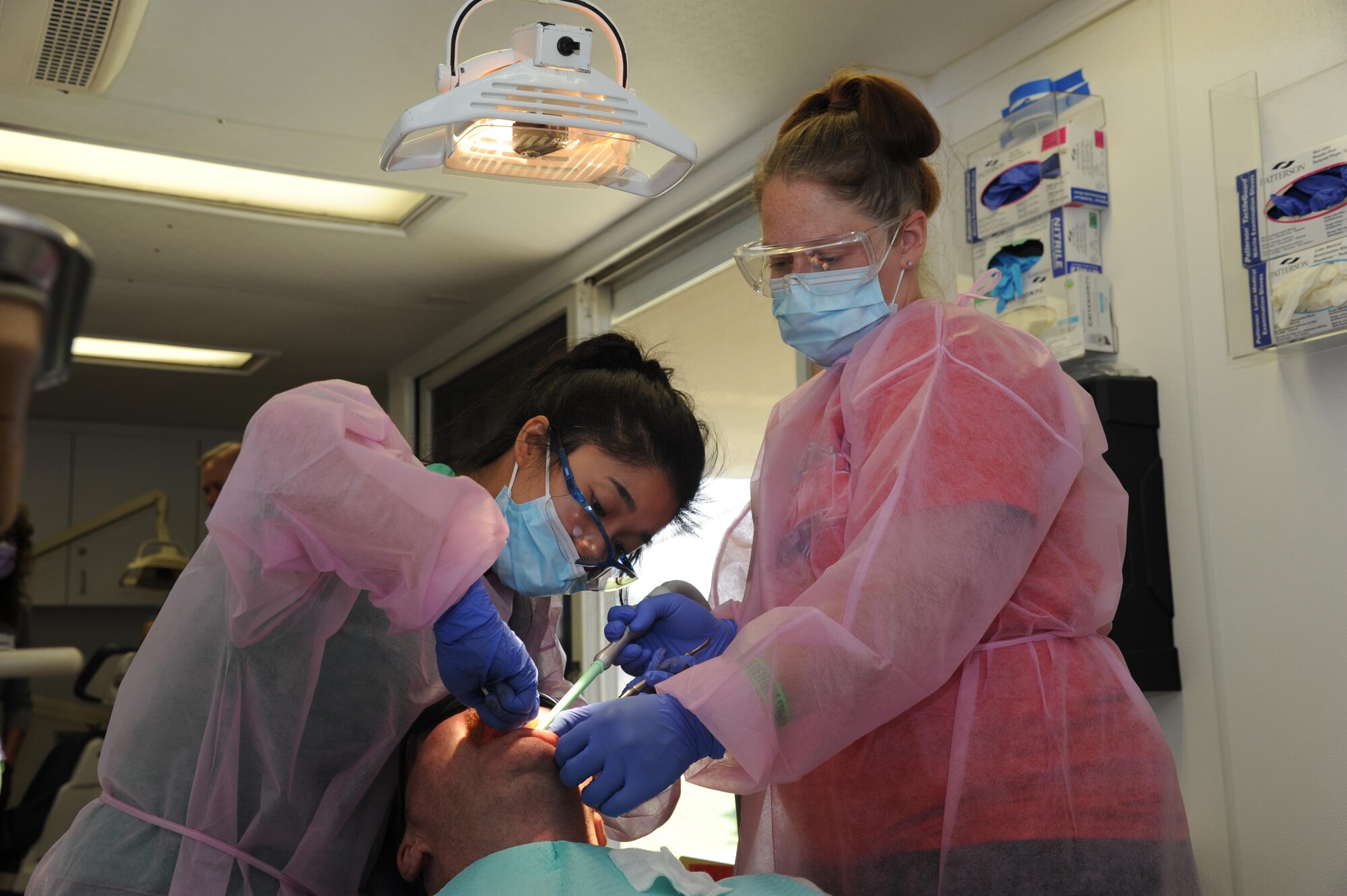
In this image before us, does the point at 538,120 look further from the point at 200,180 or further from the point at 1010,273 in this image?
the point at 200,180

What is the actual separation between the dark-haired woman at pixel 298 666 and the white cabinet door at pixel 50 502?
529cm

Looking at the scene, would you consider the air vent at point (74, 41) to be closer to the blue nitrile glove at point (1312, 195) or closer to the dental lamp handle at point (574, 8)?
the dental lamp handle at point (574, 8)

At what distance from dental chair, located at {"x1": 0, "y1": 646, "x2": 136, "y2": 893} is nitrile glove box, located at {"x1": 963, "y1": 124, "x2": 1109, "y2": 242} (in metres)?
2.96

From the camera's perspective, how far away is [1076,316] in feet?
7.16

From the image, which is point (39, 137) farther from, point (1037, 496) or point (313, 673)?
point (1037, 496)

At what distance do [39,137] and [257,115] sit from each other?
0.58 metres

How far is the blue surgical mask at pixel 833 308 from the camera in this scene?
1469mm

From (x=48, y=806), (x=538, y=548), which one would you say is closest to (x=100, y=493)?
(x=48, y=806)

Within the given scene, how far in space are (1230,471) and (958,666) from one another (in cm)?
100

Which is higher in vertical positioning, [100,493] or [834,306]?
[100,493]

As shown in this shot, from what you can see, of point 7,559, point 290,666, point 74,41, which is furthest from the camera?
point 7,559

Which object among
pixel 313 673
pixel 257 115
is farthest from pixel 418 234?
pixel 313 673

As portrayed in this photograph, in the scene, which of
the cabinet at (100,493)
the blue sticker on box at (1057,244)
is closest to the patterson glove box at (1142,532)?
the blue sticker on box at (1057,244)

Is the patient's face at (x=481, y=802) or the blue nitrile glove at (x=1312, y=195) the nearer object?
the patient's face at (x=481, y=802)
